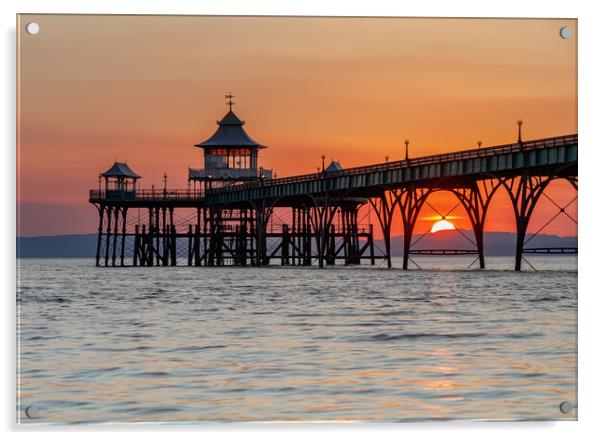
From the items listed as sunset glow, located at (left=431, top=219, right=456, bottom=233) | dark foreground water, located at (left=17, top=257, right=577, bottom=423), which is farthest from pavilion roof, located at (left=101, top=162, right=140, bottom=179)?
dark foreground water, located at (left=17, top=257, right=577, bottom=423)

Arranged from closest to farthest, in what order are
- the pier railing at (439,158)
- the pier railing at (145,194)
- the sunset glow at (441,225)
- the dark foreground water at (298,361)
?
the dark foreground water at (298,361) < the pier railing at (439,158) < the sunset glow at (441,225) < the pier railing at (145,194)

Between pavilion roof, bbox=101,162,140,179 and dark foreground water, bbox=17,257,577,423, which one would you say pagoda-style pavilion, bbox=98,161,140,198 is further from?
dark foreground water, bbox=17,257,577,423

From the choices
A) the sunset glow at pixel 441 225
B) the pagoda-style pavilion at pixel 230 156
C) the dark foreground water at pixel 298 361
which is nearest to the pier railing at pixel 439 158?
the sunset glow at pixel 441 225

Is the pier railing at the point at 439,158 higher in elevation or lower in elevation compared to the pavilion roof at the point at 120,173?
lower

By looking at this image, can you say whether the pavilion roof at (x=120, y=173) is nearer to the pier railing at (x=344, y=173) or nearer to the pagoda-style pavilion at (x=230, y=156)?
the pier railing at (x=344, y=173)

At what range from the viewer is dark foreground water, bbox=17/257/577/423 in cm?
2328

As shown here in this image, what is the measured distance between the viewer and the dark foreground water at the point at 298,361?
23.3 meters

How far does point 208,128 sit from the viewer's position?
447 ft
